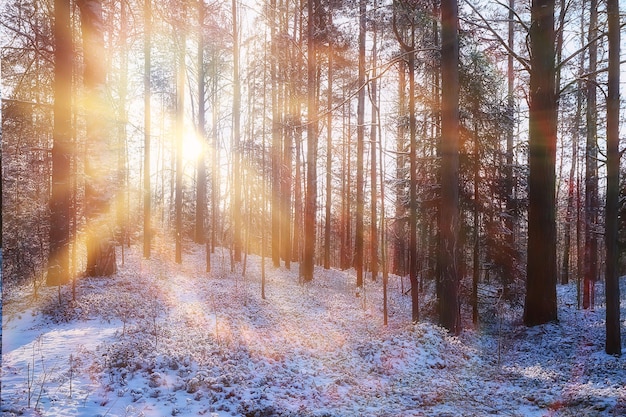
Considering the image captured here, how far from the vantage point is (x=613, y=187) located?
880cm

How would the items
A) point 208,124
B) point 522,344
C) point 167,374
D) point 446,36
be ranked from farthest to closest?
1. point 208,124
2. point 522,344
3. point 446,36
4. point 167,374

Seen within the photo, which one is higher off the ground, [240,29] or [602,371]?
[240,29]

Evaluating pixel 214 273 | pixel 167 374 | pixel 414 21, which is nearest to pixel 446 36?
pixel 414 21

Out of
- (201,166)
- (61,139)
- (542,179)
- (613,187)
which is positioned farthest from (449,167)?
(201,166)

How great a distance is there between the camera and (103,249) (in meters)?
11.8

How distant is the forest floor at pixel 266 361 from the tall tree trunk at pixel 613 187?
792mm

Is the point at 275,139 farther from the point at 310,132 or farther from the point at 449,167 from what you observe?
the point at 449,167

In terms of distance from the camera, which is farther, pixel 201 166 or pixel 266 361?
pixel 201 166

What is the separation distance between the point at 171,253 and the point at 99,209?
10724 mm

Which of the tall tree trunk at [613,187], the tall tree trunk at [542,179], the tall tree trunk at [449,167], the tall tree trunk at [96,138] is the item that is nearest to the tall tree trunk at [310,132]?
the tall tree trunk at [449,167]

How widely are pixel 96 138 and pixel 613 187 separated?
13.0 meters

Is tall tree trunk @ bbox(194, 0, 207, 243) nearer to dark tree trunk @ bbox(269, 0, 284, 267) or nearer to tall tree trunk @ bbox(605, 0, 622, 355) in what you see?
dark tree trunk @ bbox(269, 0, 284, 267)

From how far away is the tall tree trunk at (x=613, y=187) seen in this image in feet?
28.8

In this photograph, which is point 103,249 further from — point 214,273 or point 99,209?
point 214,273
